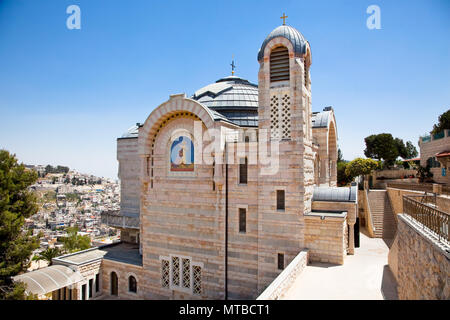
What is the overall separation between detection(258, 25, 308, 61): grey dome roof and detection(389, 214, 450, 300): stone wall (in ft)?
27.1

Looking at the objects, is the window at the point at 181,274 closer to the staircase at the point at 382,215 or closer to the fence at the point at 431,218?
the fence at the point at 431,218

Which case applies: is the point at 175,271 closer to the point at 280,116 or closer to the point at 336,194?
the point at 336,194

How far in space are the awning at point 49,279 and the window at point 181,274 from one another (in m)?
5.53

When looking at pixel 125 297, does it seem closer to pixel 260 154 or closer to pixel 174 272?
pixel 174 272

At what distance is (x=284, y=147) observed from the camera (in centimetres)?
1253

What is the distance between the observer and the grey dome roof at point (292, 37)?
12.8m

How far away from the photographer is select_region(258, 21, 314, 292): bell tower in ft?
40.3

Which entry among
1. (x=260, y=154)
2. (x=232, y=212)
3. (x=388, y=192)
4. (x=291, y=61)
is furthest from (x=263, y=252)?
(x=388, y=192)

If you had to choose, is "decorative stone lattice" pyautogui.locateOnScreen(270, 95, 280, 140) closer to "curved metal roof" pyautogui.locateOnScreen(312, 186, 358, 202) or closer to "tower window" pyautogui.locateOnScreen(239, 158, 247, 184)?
A: "tower window" pyautogui.locateOnScreen(239, 158, 247, 184)

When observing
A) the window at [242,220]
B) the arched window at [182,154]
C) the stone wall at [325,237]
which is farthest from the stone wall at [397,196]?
the arched window at [182,154]

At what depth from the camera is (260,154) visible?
513 inches

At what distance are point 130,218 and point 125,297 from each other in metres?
5.26

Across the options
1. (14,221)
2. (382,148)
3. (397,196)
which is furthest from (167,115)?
(382,148)

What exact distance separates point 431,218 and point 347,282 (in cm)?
454
